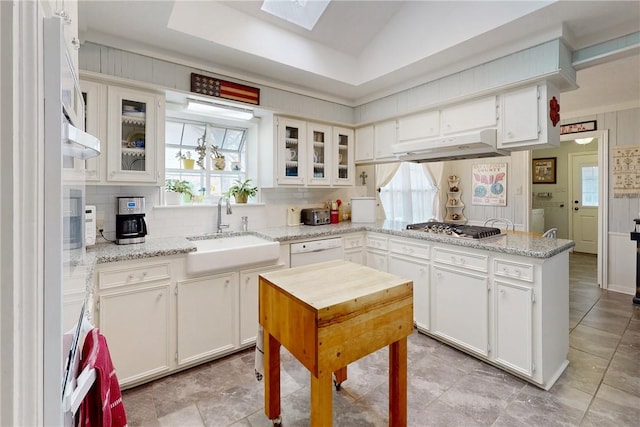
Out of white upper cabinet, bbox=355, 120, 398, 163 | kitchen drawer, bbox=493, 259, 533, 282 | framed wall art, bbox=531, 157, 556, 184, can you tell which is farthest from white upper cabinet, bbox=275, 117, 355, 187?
framed wall art, bbox=531, 157, 556, 184

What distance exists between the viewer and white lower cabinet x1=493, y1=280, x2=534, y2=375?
2158 mm

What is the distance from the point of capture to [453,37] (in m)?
2.58

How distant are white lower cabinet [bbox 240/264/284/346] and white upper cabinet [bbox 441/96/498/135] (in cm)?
233

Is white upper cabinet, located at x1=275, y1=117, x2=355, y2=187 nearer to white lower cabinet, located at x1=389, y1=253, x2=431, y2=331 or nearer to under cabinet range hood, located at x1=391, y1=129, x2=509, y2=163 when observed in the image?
under cabinet range hood, located at x1=391, y1=129, x2=509, y2=163

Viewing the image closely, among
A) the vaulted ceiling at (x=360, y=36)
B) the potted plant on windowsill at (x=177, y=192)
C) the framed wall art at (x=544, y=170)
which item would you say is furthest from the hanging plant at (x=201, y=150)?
the framed wall art at (x=544, y=170)

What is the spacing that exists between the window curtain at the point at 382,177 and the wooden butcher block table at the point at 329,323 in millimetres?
2900

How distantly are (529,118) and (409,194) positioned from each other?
269 cm

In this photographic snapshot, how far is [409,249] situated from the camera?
3033mm

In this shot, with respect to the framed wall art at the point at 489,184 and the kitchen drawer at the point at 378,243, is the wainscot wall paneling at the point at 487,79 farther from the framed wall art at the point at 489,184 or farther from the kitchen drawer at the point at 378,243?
the framed wall art at the point at 489,184

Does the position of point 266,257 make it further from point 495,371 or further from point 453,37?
point 453,37

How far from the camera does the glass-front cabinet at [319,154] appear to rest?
3.57 m

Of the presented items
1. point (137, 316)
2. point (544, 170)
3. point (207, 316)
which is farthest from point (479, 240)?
point (544, 170)

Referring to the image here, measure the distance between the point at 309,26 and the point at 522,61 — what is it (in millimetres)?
1899

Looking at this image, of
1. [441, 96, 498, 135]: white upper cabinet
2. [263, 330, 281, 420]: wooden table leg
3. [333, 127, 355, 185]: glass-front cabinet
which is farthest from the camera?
[333, 127, 355, 185]: glass-front cabinet
